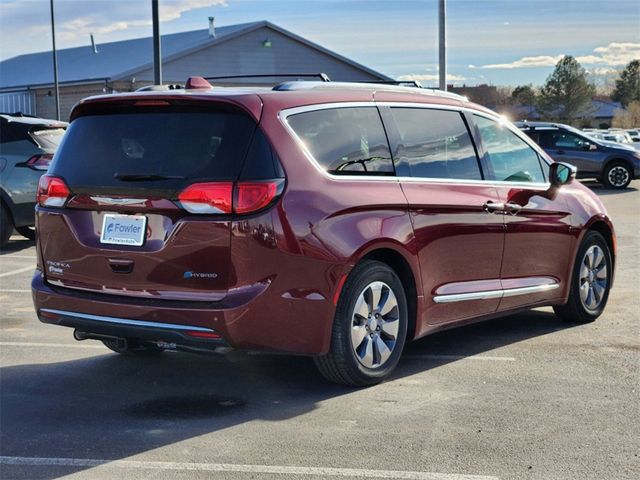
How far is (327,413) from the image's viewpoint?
5152 millimetres

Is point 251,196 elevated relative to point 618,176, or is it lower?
elevated

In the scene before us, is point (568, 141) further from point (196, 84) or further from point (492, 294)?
point (196, 84)

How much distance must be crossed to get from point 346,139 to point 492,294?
170 cm

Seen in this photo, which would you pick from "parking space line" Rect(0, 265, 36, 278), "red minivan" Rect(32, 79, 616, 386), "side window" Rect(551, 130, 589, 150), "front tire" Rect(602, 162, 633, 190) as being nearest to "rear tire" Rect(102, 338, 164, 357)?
"red minivan" Rect(32, 79, 616, 386)

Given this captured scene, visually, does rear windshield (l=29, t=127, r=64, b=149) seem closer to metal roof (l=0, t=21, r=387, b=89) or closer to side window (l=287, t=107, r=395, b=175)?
side window (l=287, t=107, r=395, b=175)

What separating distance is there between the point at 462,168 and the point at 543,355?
55.4 inches

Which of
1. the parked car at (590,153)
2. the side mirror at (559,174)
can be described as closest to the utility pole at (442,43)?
the parked car at (590,153)

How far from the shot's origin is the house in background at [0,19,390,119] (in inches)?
1403

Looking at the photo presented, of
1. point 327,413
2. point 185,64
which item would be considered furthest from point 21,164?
point 185,64

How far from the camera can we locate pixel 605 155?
24.1 meters

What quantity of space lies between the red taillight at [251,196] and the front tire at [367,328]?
2.44 ft

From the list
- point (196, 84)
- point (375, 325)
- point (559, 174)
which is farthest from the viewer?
point (559, 174)

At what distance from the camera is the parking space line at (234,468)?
165 inches

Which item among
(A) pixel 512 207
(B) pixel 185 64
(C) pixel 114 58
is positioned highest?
(C) pixel 114 58
